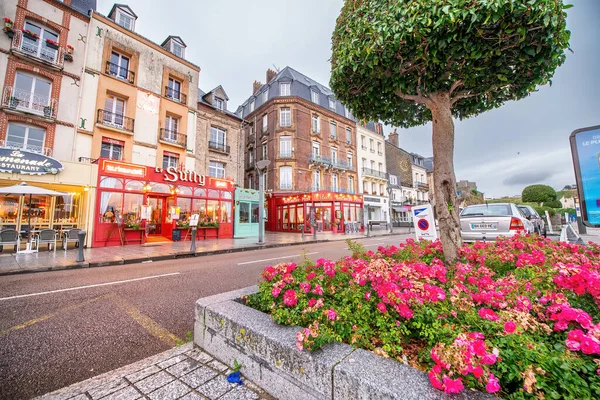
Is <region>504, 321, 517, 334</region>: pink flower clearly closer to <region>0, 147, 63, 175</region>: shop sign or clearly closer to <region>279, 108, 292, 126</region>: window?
<region>0, 147, 63, 175</region>: shop sign

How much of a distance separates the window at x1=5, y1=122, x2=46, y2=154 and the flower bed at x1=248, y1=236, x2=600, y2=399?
15.4 m

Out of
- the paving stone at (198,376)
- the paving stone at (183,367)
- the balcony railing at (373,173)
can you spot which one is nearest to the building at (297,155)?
the balcony railing at (373,173)

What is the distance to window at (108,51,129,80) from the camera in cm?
1423

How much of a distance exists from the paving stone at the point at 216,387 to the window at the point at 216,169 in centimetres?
1790

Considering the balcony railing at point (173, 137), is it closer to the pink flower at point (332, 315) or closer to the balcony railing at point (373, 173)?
the pink flower at point (332, 315)

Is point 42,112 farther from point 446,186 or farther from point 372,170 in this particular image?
point 372,170

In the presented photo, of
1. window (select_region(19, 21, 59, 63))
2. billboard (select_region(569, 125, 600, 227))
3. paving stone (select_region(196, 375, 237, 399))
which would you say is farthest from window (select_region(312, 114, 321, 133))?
paving stone (select_region(196, 375, 237, 399))

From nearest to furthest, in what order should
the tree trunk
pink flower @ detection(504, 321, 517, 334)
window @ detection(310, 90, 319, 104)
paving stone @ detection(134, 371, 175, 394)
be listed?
pink flower @ detection(504, 321, 517, 334)
paving stone @ detection(134, 371, 175, 394)
the tree trunk
window @ detection(310, 90, 319, 104)

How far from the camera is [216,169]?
1892 cm

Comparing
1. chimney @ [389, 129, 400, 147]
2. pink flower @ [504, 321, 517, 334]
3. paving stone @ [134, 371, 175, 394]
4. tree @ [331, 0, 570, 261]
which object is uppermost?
chimney @ [389, 129, 400, 147]

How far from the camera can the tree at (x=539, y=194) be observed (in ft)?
101

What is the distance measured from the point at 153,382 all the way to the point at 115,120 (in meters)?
16.3

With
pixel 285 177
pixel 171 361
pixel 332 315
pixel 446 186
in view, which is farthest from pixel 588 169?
pixel 285 177

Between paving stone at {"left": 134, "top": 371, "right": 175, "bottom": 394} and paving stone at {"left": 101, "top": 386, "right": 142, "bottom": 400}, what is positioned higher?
paving stone at {"left": 134, "top": 371, "right": 175, "bottom": 394}
